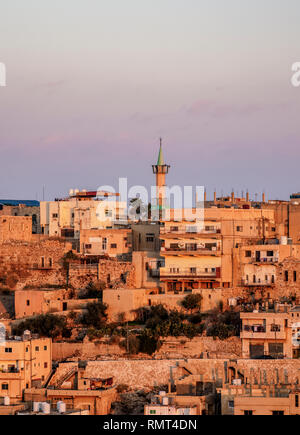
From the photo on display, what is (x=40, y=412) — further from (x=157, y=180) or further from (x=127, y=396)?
(x=157, y=180)

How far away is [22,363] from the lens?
49.7 m

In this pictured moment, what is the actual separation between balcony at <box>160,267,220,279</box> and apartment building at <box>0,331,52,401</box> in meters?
6.34

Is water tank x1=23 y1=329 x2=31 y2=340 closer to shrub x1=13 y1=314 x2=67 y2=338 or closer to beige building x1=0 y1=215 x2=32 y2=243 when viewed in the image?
shrub x1=13 y1=314 x2=67 y2=338

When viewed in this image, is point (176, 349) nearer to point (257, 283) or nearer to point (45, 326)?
point (257, 283)

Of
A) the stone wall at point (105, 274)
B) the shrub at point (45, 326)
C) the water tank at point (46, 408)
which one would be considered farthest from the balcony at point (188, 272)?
the water tank at point (46, 408)

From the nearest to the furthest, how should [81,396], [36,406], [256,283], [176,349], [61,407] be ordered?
[61,407], [36,406], [81,396], [176,349], [256,283]

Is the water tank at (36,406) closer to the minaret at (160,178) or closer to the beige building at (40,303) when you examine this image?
the beige building at (40,303)

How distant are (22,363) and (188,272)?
8381 mm

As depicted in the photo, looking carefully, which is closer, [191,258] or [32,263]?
[191,258]

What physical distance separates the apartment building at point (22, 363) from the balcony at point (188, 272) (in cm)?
634

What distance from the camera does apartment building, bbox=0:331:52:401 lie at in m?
49.2

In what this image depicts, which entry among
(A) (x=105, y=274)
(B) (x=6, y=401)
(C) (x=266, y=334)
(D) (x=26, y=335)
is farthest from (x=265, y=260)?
(B) (x=6, y=401)

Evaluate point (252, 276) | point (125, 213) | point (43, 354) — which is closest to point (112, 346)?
point (43, 354)

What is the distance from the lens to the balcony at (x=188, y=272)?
181 feet
